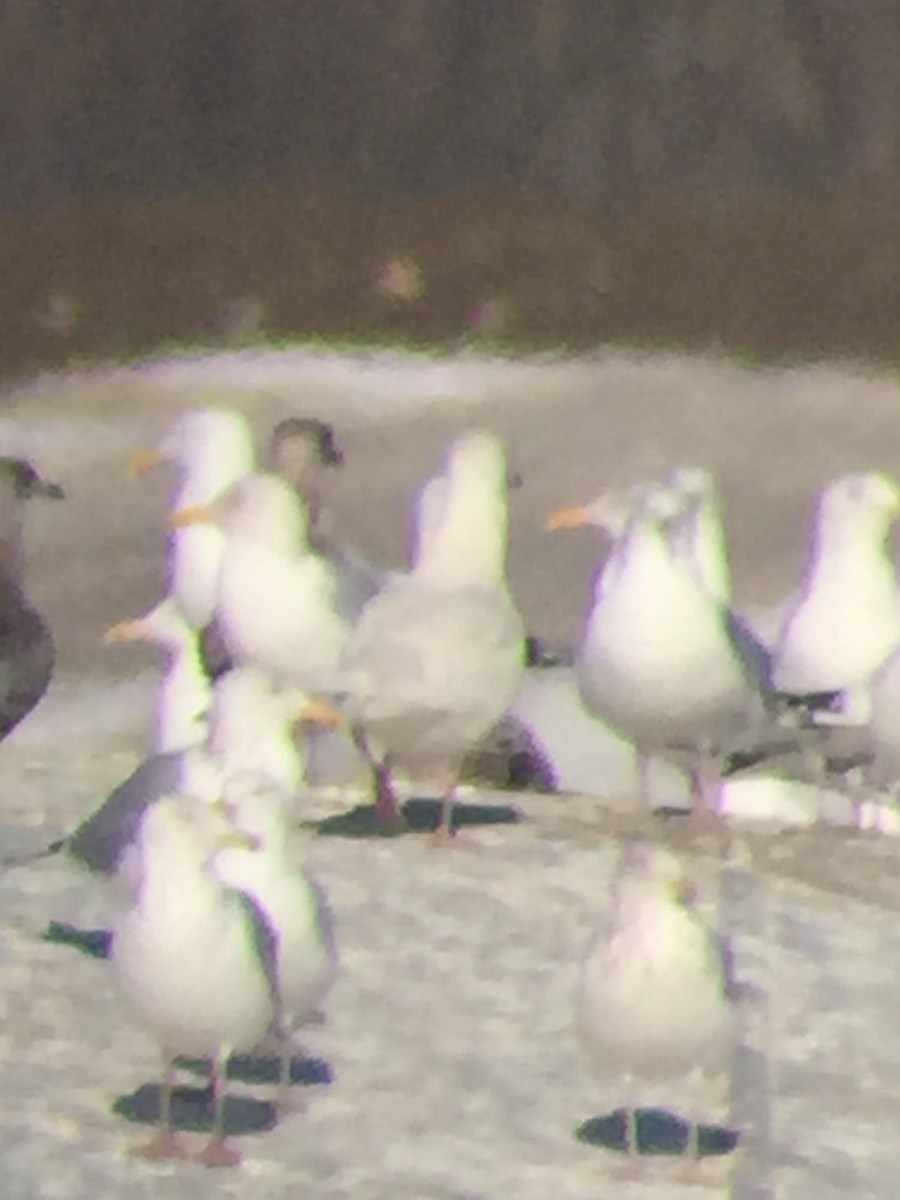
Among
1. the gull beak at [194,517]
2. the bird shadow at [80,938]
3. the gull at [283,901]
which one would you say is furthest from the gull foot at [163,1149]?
the gull beak at [194,517]

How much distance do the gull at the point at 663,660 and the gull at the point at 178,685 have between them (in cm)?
44

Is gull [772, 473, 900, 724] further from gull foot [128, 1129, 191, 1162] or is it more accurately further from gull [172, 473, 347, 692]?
gull foot [128, 1129, 191, 1162]

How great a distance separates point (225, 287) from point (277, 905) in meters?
2.39

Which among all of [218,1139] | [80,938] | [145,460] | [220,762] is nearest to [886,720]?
[220,762]

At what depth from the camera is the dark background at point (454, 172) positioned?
411 cm

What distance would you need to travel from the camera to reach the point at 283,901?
2041mm

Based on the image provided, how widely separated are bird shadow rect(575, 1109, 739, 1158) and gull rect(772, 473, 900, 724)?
3.46ft

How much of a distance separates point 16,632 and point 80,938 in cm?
→ 83

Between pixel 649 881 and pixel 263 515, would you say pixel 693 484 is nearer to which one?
pixel 263 515

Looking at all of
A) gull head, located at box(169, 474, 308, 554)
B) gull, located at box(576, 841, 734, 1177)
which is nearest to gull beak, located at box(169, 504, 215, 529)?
gull head, located at box(169, 474, 308, 554)

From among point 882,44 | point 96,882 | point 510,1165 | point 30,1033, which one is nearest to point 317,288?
point 882,44

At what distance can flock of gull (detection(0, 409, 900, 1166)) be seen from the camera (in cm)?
190

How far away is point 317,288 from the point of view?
14.0 ft

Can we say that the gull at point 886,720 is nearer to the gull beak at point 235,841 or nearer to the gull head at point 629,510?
the gull head at point 629,510
